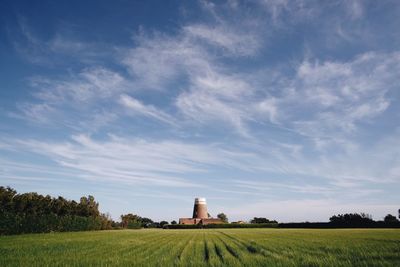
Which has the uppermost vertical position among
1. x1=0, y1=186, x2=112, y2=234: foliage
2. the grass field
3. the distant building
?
the distant building

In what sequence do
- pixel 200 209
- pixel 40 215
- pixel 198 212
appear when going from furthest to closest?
pixel 200 209 → pixel 198 212 → pixel 40 215

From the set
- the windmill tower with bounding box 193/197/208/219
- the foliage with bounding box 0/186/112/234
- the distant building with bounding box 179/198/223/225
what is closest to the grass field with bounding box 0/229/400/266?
the foliage with bounding box 0/186/112/234

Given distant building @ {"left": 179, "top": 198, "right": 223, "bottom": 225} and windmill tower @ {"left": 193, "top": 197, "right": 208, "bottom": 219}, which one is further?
windmill tower @ {"left": 193, "top": 197, "right": 208, "bottom": 219}

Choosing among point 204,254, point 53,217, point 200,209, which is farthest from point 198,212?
point 204,254

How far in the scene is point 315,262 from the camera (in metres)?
12.7

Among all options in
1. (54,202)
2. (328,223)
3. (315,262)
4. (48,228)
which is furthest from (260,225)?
(315,262)

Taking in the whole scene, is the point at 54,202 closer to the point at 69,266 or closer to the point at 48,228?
the point at 48,228

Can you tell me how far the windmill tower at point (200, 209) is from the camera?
492ft

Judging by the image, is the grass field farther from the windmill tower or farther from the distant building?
the windmill tower

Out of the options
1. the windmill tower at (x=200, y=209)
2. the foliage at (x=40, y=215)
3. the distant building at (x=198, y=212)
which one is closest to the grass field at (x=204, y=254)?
the foliage at (x=40, y=215)

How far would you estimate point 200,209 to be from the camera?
151125 millimetres

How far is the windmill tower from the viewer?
492 ft

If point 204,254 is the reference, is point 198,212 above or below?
above

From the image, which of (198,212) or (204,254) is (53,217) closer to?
(204,254)
